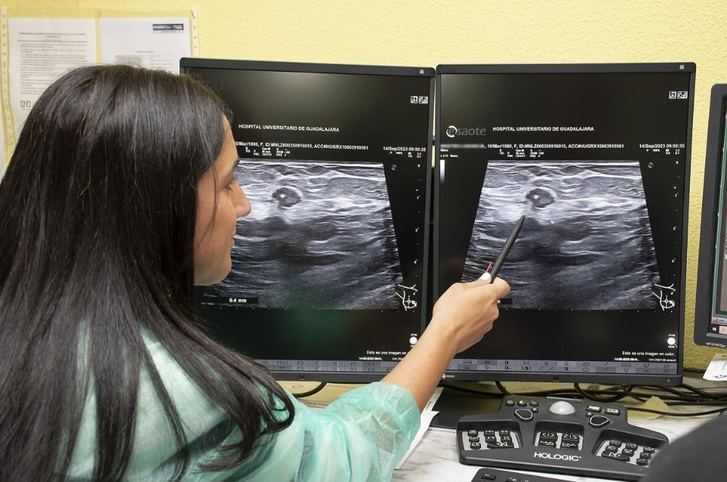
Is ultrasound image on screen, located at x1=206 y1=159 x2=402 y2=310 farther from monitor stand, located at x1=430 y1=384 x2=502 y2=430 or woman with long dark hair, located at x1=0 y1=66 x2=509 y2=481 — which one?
woman with long dark hair, located at x1=0 y1=66 x2=509 y2=481

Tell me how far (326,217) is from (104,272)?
49 centimetres

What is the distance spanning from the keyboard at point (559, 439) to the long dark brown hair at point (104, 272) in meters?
0.38

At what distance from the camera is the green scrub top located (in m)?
0.72

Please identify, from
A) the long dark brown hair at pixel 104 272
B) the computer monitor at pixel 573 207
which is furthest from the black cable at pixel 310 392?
the long dark brown hair at pixel 104 272

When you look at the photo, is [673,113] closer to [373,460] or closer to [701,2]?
[701,2]

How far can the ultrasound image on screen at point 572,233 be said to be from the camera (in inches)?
46.8

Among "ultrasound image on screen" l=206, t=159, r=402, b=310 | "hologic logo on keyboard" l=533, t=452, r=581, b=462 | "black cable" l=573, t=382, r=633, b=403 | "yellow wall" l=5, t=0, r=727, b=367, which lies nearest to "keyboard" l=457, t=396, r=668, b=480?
"hologic logo on keyboard" l=533, t=452, r=581, b=462

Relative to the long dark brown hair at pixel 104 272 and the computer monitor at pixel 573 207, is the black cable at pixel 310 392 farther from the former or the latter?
the long dark brown hair at pixel 104 272

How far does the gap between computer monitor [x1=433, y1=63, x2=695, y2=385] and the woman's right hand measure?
0.43 feet

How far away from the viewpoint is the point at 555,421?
44.4 inches

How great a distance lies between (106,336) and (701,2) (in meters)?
1.13

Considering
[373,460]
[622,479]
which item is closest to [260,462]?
[373,460]

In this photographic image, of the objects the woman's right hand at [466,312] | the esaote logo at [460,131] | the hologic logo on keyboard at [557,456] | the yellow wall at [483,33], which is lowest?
the hologic logo on keyboard at [557,456]

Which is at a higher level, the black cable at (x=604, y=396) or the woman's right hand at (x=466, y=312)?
the woman's right hand at (x=466, y=312)
